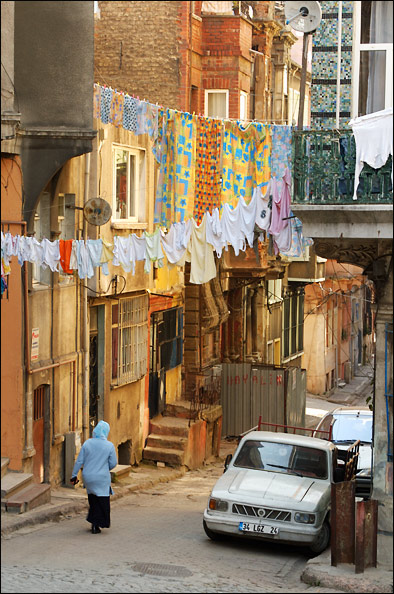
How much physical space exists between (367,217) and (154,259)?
583cm

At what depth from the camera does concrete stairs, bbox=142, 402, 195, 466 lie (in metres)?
23.6

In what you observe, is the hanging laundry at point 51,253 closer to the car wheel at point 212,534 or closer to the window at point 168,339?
the car wheel at point 212,534

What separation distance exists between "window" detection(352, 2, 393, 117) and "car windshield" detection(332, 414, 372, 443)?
816 cm

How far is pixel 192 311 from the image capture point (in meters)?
27.9

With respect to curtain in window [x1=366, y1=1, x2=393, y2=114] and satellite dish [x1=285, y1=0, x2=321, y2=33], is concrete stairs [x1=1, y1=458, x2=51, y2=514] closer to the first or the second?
curtain in window [x1=366, y1=1, x2=393, y2=114]

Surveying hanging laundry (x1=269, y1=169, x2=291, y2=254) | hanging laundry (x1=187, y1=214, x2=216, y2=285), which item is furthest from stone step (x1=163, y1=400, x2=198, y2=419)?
hanging laundry (x1=269, y1=169, x2=291, y2=254)

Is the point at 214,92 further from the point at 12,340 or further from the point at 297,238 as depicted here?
the point at 12,340

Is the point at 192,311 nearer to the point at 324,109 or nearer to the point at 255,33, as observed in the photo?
the point at 255,33

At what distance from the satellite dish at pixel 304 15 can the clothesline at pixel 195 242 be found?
4.25 m

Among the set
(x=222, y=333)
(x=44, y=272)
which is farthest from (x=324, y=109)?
(x=222, y=333)

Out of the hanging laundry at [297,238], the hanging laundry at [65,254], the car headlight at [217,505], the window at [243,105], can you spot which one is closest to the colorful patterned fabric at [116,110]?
the hanging laundry at [297,238]

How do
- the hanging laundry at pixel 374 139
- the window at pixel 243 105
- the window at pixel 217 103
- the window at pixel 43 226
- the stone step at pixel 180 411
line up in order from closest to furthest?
the hanging laundry at pixel 374 139, the window at pixel 43 226, the stone step at pixel 180 411, the window at pixel 217 103, the window at pixel 243 105

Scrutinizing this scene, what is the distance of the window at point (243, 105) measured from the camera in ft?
99.3

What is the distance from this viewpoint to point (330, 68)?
45.9ft
